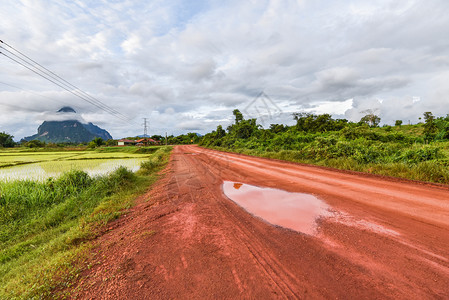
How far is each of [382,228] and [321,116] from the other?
27241 mm

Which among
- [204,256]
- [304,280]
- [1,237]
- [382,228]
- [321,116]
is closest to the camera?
[304,280]

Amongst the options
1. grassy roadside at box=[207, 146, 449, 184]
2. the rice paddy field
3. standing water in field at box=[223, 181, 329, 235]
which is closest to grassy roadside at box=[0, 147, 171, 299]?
the rice paddy field

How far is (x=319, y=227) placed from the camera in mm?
3180

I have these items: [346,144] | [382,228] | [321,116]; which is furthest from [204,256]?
[321,116]

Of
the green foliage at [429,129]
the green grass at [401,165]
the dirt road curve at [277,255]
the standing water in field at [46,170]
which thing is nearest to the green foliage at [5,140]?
the standing water in field at [46,170]

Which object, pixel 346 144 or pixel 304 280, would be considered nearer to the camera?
pixel 304 280

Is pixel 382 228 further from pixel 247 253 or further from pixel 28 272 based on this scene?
pixel 28 272

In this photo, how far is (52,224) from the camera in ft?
15.2

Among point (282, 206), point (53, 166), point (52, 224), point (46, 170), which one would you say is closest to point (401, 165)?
point (282, 206)

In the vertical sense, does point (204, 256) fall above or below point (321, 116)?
below

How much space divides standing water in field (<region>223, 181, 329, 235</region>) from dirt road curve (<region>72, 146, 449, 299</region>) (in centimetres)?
24

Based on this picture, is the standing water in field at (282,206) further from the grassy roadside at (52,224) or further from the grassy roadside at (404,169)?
the grassy roadside at (404,169)

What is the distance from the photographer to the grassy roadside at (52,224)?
2443 mm

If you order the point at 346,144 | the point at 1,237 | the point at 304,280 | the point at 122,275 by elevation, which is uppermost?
the point at 346,144
